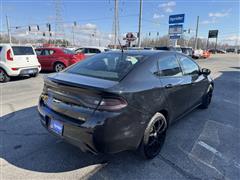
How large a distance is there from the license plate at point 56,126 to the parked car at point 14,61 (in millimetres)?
6532

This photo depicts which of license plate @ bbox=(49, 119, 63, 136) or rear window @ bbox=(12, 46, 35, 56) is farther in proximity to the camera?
rear window @ bbox=(12, 46, 35, 56)

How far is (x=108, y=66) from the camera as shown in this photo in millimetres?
2924

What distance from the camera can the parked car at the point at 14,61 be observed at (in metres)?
7.77

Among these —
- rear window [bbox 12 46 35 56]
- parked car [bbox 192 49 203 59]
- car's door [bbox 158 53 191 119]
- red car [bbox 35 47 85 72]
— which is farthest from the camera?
parked car [bbox 192 49 203 59]

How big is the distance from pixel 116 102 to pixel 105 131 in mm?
342

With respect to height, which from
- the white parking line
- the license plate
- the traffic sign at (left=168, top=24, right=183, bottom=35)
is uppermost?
the traffic sign at (left=168, top=24, right=183, bottom=35)

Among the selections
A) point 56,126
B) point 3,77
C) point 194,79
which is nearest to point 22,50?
point 3,77

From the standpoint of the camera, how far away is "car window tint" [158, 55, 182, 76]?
299cm

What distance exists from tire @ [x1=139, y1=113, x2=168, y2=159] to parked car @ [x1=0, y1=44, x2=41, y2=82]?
724 cm

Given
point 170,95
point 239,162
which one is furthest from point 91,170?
point 239,162

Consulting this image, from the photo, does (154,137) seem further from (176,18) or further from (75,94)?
(176,18)

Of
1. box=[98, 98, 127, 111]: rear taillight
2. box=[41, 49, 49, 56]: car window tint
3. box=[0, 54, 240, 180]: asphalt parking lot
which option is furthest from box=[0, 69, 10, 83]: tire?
box=[98, 98, 127, 111]: rear taillight

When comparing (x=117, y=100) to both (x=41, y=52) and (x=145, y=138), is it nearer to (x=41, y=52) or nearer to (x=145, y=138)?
(x=145, y=138)

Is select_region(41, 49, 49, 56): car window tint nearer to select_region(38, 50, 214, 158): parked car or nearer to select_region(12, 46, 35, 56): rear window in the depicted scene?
select_region(12, 46, 35, 56): rear window
